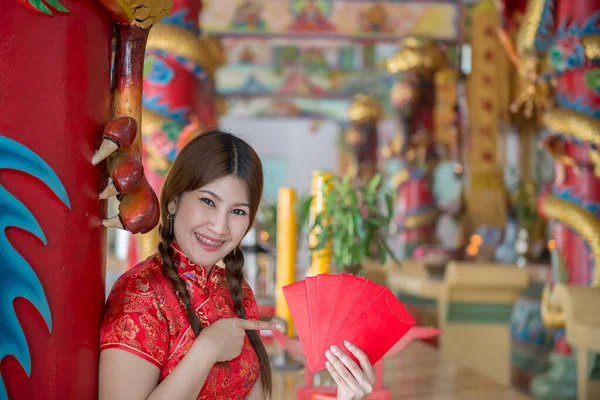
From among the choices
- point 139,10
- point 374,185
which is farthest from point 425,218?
point 139,10

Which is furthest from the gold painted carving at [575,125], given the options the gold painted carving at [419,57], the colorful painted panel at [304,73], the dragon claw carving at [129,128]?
the colorful painted panel at [304,73]

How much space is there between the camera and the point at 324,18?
6.46 metres

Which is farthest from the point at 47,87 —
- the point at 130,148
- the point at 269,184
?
the point at 269,184

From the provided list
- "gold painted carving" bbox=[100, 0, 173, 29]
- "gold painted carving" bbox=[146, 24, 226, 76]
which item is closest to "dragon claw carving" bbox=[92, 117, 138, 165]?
"gold painted carving" bbox=[100, 0, 173, 29]

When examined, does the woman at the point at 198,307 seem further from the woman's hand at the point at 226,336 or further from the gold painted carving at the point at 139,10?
the gold painted carving at the point at 139,10

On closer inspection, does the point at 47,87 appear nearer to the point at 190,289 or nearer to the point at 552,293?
the point at 190,289

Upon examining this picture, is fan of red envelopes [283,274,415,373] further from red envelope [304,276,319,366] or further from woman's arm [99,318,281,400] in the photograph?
woman's arm [99,318,281,400]

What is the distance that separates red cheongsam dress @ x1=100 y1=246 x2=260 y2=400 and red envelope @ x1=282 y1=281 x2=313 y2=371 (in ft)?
0.45

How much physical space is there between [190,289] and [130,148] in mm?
289

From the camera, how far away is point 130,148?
939 mm

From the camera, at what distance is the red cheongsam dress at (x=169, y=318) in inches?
38.4

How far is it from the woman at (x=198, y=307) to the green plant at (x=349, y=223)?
1.02 metres

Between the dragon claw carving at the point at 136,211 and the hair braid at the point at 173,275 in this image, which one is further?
the hair braid at the point at 173,275

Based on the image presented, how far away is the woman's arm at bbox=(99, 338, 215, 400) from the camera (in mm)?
952
